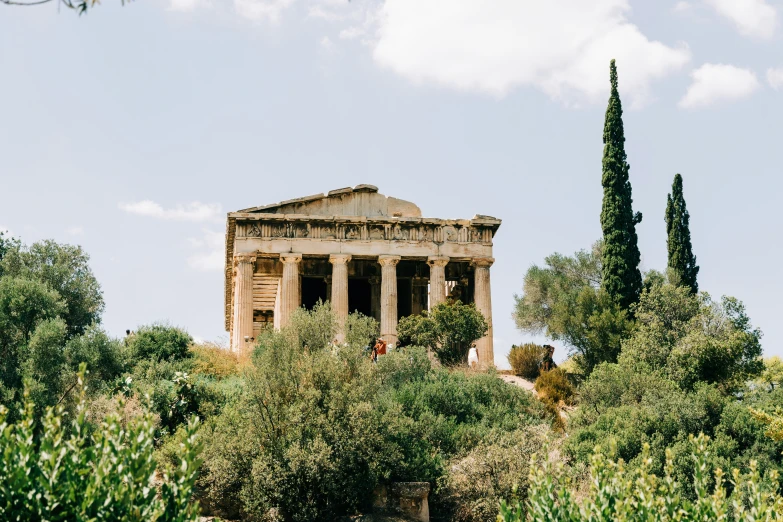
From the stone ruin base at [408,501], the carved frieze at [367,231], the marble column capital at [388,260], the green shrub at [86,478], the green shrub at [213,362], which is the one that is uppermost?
the carved frieze at [367,231]

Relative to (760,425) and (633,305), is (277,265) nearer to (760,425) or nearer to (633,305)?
(633,305)

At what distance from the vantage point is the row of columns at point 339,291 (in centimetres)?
3766

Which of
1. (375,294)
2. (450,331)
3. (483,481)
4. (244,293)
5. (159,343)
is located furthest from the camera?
(375,294)

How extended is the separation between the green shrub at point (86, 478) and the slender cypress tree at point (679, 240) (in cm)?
2941

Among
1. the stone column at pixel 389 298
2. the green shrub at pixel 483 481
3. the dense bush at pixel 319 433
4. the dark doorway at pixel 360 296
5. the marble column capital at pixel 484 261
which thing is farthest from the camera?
the dark doorway at pixel 360 296

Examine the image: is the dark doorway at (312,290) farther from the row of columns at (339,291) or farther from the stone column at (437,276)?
the stone column at (437,276)

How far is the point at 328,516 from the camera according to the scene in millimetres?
21109

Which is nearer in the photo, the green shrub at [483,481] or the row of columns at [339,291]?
the green shrub at [483,481]

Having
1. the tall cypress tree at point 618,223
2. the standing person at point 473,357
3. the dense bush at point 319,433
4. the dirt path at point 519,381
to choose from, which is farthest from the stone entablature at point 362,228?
the dense bush at point 319,433

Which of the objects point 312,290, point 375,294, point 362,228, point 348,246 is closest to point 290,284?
point 348,246

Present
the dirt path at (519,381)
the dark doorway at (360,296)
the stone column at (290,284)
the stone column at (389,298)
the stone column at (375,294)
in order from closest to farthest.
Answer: the dirt path at (519,381) < the stone column at (389,298) < the stone column at (290,284) < the stone column at (375,294) < the dark doorway at (360,296)

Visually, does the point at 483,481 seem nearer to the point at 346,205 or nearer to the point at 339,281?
the point at 339,281

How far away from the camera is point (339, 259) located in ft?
125

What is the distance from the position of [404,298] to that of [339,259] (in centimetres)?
572
